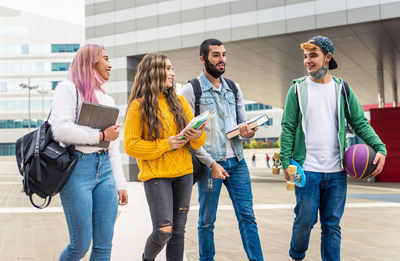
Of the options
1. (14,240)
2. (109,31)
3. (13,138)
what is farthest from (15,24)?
(14,240)

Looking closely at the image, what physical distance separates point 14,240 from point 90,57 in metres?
4.52

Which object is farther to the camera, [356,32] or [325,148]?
[356,32]

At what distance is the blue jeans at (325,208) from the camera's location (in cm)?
398

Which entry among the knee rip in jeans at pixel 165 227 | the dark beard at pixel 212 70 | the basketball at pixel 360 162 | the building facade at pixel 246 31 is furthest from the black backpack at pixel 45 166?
the building facade at pixel 246 31

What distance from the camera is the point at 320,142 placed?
13.3ft

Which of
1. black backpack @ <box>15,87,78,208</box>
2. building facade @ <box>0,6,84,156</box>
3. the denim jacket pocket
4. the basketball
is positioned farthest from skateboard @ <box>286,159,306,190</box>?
building facade @ <box>0,6,84,156</box>

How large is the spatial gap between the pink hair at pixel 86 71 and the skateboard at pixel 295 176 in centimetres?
180

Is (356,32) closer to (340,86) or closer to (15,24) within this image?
(340,86)

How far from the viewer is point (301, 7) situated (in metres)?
15.2

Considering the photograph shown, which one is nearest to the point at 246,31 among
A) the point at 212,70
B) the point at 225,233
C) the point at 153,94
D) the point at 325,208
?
the point at 225,233

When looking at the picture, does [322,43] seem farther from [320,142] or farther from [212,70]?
[212,70]

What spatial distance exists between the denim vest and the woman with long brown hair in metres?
0.46

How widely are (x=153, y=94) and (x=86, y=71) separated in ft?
1.92

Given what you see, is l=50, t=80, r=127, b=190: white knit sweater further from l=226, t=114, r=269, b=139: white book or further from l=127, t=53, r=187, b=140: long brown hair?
l=226, t=114, r=269, b=139: white book
